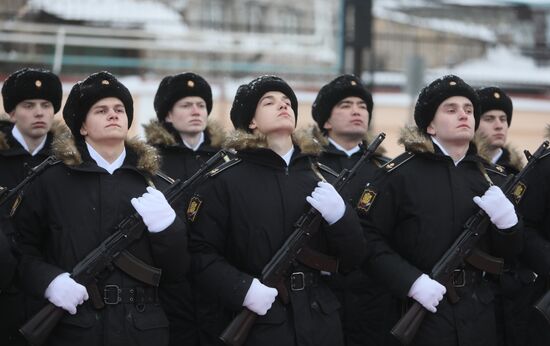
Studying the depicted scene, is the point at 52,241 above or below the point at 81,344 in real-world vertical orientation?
above

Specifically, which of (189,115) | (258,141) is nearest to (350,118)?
(189,115)

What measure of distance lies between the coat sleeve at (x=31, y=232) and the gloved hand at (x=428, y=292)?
76.0 inches

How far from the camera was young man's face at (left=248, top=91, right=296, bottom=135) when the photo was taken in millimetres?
6203

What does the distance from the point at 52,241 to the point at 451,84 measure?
251 cm

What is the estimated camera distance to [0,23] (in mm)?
15898

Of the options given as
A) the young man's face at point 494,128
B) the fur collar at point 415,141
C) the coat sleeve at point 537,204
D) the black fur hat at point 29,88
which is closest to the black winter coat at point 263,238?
the fur collar at point 415,141

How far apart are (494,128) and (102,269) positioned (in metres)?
3.56

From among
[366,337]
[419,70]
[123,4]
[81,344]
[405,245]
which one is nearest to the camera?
[81,344]

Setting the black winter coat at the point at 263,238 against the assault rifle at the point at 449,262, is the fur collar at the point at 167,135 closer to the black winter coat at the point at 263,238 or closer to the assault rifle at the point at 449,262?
the black winter coat at the point at 263,238

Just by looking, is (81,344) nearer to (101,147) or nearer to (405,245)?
(101,147)

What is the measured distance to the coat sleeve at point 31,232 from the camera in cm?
575

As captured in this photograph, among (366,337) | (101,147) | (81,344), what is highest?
(101,147)

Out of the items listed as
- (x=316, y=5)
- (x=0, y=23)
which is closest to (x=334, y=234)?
(x=0, y=23)

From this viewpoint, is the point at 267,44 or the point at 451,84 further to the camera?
the point at 267,44
